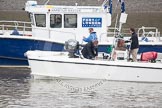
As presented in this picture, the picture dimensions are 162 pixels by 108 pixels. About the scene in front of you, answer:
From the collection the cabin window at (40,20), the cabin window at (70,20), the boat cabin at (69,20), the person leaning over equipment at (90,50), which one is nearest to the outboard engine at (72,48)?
the person leaning over equipment at (90,50)

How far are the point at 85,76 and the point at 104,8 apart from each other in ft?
16.8

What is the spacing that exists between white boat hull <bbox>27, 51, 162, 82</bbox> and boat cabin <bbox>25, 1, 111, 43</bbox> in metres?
4.15

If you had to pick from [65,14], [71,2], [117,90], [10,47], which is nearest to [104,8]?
[65,14]

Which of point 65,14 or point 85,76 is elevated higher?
point 65,14

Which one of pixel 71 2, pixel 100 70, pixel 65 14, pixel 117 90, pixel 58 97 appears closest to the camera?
pixel 58 97

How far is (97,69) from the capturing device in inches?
924

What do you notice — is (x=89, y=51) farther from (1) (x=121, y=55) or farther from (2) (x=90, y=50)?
(1) (x=121, y=55)

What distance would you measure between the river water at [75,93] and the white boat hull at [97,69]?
8.3 inches

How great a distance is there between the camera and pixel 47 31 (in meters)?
28.2

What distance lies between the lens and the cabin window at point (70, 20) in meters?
28.0

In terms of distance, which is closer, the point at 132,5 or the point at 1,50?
the point at 1,50

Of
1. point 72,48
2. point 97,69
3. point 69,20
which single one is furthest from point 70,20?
point 97,69

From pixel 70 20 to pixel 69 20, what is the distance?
4cm

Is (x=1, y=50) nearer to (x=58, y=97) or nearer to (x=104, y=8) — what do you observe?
(x=104, y=8)
